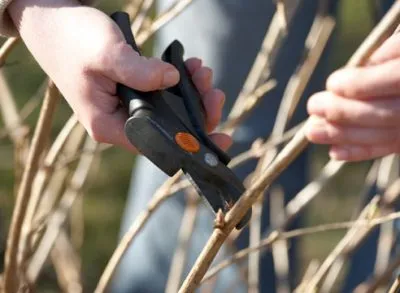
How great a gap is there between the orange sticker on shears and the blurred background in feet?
5.35

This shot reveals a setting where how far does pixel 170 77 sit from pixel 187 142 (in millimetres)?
72

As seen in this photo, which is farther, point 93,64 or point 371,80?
point 93,64

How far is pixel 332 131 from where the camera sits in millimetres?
1016

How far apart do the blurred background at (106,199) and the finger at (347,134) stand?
1.69 meters

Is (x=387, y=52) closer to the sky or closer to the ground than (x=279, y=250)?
closer to the sky

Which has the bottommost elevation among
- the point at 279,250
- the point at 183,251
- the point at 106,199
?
the point at 106,199

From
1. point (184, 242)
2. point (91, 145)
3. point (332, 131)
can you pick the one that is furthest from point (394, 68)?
point (91, 145)

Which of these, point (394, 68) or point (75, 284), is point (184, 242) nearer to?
point (75, 284)

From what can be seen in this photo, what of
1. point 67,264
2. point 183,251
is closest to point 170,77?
point 183,251

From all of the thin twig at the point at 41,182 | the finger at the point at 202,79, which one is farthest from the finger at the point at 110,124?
the thin twig at the point at 41,182

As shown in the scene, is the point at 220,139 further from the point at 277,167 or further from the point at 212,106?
the point at 277,167

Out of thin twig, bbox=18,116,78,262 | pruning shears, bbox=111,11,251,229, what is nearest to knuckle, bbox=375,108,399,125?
pruning shears, bbox=111,11,251,229

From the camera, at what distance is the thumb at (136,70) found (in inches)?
41.4

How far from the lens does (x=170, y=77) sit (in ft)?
3.51
